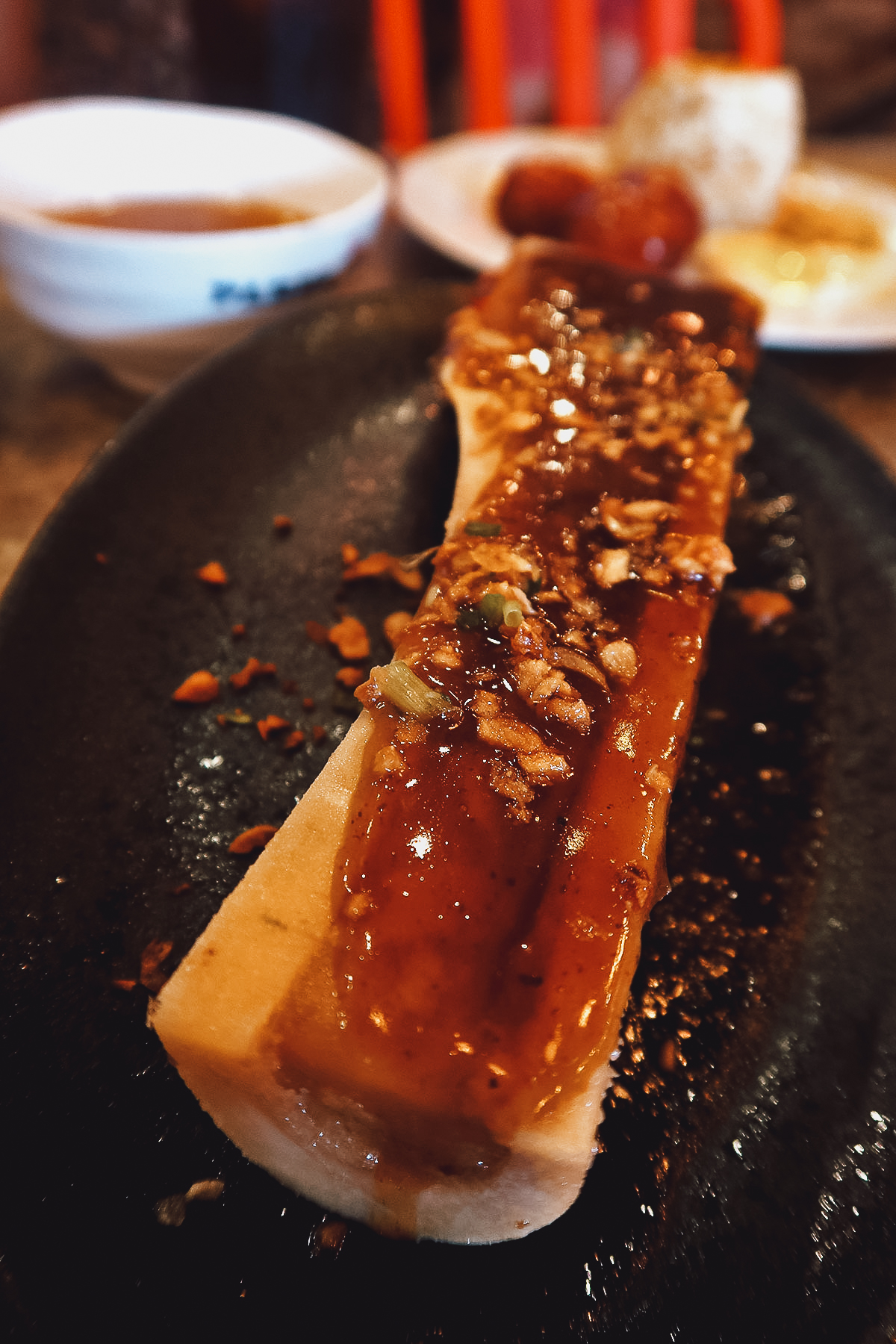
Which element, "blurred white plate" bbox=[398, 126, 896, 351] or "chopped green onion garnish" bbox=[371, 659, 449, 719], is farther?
"blurred white plate" bbox=[398, 126, 896, 351]

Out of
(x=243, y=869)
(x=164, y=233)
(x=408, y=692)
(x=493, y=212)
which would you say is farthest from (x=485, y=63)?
(x=243, y=869)

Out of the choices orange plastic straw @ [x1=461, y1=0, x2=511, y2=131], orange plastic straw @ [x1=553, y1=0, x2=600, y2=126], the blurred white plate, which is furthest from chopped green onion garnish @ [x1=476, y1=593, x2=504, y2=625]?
orange plastic straw @ [x1=553, y1=0, x2=600, y2=126]

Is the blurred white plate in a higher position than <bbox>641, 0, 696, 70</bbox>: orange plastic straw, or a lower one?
lower

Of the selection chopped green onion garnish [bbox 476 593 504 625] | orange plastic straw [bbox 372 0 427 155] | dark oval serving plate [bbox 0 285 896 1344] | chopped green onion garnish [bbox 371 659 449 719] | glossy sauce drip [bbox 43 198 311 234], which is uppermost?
orange plastic straw [bbox 372 0 427 155]

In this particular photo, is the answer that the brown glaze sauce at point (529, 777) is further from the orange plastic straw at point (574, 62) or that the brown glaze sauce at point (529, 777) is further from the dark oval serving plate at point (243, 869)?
the orange plastic straw at point (574, 62)

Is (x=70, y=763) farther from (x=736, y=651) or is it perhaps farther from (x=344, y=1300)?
(x=736, y=651)

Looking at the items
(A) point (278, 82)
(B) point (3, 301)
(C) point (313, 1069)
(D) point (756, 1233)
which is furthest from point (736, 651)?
(A) point (278, 82)

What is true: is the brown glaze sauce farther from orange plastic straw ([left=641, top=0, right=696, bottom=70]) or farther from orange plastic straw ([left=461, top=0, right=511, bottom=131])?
orange plastic straw ([left=641, top=0, right=696, bottom=70])
